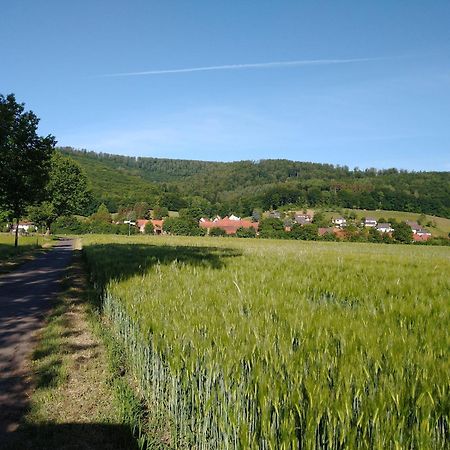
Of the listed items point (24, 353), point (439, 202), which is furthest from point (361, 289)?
point (439, 202)

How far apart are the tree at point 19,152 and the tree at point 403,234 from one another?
253ft

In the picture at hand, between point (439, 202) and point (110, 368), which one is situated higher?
point (439, 202)

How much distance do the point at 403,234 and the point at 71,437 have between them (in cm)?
8973

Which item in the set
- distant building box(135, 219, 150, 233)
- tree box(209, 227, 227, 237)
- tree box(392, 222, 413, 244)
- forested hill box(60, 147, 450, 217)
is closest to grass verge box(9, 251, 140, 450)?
tree box(392, 222, 413, 244)

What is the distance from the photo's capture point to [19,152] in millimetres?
21266

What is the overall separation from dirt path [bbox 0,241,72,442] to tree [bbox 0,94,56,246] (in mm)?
6287

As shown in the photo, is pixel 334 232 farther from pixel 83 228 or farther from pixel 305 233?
pixel 83 228

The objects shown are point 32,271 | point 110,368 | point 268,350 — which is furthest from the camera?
point 32,271

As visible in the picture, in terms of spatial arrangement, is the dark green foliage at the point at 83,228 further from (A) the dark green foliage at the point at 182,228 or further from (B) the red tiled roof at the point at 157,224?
(B) the red tiled roof at the point at 157,224

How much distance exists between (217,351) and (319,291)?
16.0 ft

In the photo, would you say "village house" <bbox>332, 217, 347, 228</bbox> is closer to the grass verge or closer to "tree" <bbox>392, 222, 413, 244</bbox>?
"tree" <bbox>392, 222, 413, 244</bbox>

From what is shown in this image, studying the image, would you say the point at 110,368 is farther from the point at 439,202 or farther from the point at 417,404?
the point at 439,202

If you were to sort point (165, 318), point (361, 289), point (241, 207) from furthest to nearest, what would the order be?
1. point (241, 207)
2. point (361, 289)
3. point (165, 318)

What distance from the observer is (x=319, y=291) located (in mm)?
7781
